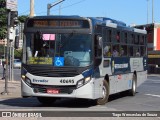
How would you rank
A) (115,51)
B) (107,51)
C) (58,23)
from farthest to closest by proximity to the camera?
(115,51) < (107,51) < (58,23)

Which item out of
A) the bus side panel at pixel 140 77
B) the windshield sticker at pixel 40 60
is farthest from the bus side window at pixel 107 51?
the bus side panel at pixel 140 77

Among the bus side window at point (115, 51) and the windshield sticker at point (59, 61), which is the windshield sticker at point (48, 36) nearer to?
the windshield sticker at point (59, 61)

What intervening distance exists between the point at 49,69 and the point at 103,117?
3663 mm

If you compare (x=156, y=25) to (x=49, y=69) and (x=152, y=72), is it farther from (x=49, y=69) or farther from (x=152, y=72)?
(x=49, y=69)

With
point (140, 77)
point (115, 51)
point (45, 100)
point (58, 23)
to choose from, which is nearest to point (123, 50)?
point (115, 51)

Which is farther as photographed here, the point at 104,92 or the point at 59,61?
the point at 104,92

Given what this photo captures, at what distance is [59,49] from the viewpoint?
15.8 metres

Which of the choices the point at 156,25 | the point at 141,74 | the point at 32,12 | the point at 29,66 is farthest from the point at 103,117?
the point at 156,25

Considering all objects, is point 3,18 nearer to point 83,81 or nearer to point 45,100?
point 45,100

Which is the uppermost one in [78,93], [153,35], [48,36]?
[153,35]

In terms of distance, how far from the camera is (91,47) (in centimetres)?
1572

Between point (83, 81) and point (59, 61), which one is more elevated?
point (59, 61)

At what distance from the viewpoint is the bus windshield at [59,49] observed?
15633 millimetres

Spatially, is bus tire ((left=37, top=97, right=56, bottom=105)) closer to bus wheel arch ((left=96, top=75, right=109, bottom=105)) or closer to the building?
bus wheel arch ((left=96, top=75, right=109, bottom=105))
